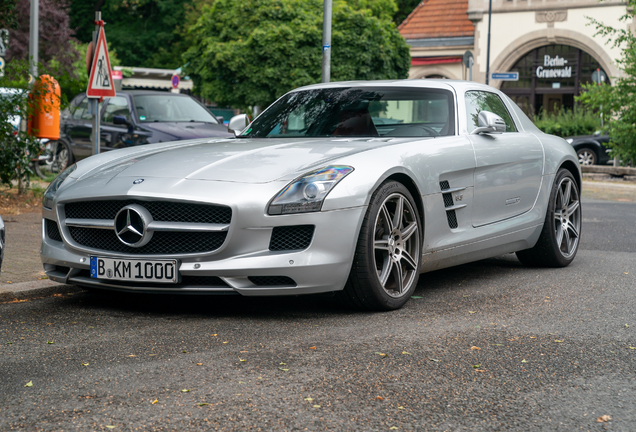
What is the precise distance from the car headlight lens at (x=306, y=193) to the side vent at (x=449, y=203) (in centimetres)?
105

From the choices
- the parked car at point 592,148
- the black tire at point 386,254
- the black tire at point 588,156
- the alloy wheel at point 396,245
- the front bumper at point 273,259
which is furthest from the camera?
the black tire at point 588,156

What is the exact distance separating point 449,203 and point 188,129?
9655 millimetres

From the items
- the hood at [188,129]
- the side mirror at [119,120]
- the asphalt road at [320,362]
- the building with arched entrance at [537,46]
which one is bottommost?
the asphalt road at [320,362]

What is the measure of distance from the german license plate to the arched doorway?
111ft

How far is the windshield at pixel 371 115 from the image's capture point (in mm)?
6305

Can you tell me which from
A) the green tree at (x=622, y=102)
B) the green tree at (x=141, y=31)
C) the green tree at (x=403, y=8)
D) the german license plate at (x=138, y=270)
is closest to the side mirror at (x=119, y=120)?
the german license plate at (x=138, y=270)

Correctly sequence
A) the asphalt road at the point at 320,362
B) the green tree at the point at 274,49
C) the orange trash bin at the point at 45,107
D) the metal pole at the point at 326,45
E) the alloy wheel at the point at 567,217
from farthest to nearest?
1. the green tree at the point at 274,49
2. the metal pole at the point at 326,45
3. the orange trash bin at the point at 45,107
4. the alloy wheel at the point at 567,217
5. the asphalt road at the point at 320,362

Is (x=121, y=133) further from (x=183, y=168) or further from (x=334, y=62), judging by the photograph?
(x=334, y=62)

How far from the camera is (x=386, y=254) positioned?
210 inches

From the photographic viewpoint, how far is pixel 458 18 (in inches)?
1677

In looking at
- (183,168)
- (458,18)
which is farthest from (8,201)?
(458,18)

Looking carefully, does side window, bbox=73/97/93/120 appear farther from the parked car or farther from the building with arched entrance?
the building with arched entrance

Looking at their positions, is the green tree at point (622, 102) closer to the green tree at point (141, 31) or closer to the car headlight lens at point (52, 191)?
the car headlight lens at point (52, 191)

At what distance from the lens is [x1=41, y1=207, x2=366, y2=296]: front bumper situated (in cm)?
485
